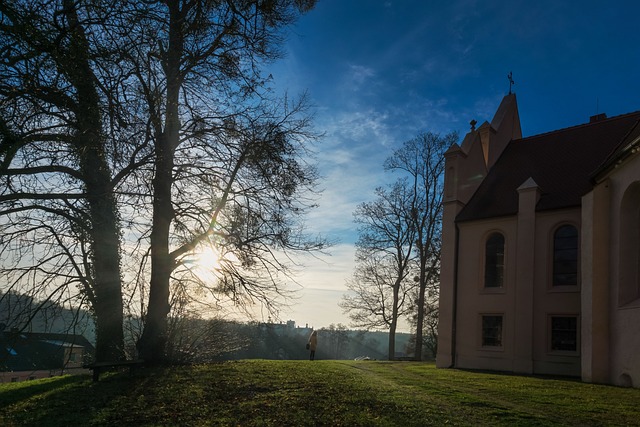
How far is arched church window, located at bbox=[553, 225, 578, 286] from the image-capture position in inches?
778

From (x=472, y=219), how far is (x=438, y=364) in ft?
22.2

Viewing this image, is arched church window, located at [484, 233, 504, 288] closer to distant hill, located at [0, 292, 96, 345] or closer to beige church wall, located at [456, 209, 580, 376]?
beige church wall, located at [456, 209, 580, 376]

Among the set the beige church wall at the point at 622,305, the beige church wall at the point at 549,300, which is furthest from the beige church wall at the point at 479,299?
the beige church wall at the point at 622,305

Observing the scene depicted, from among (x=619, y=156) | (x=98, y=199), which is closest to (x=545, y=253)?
(x=619, y=156)

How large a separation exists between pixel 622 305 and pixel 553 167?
28.6ft

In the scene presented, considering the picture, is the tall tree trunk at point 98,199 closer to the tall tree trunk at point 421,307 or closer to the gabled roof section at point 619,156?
the gabled roof section at point 619,156

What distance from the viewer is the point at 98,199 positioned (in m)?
8.91

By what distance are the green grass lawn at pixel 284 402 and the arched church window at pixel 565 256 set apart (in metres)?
7.35

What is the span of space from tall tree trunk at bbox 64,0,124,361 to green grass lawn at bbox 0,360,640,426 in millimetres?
1526

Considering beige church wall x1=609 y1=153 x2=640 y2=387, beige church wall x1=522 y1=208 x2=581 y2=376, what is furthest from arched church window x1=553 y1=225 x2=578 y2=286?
beige church wall x1=609 y1=153 x2=640 y2=387

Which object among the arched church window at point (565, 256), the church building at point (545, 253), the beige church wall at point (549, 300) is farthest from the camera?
the arched church window at point (565, 256)

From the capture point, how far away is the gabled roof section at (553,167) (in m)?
21.0

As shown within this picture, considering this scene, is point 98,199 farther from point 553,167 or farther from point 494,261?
point 553,167

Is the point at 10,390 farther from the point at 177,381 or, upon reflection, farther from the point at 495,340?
the point at 495,340
